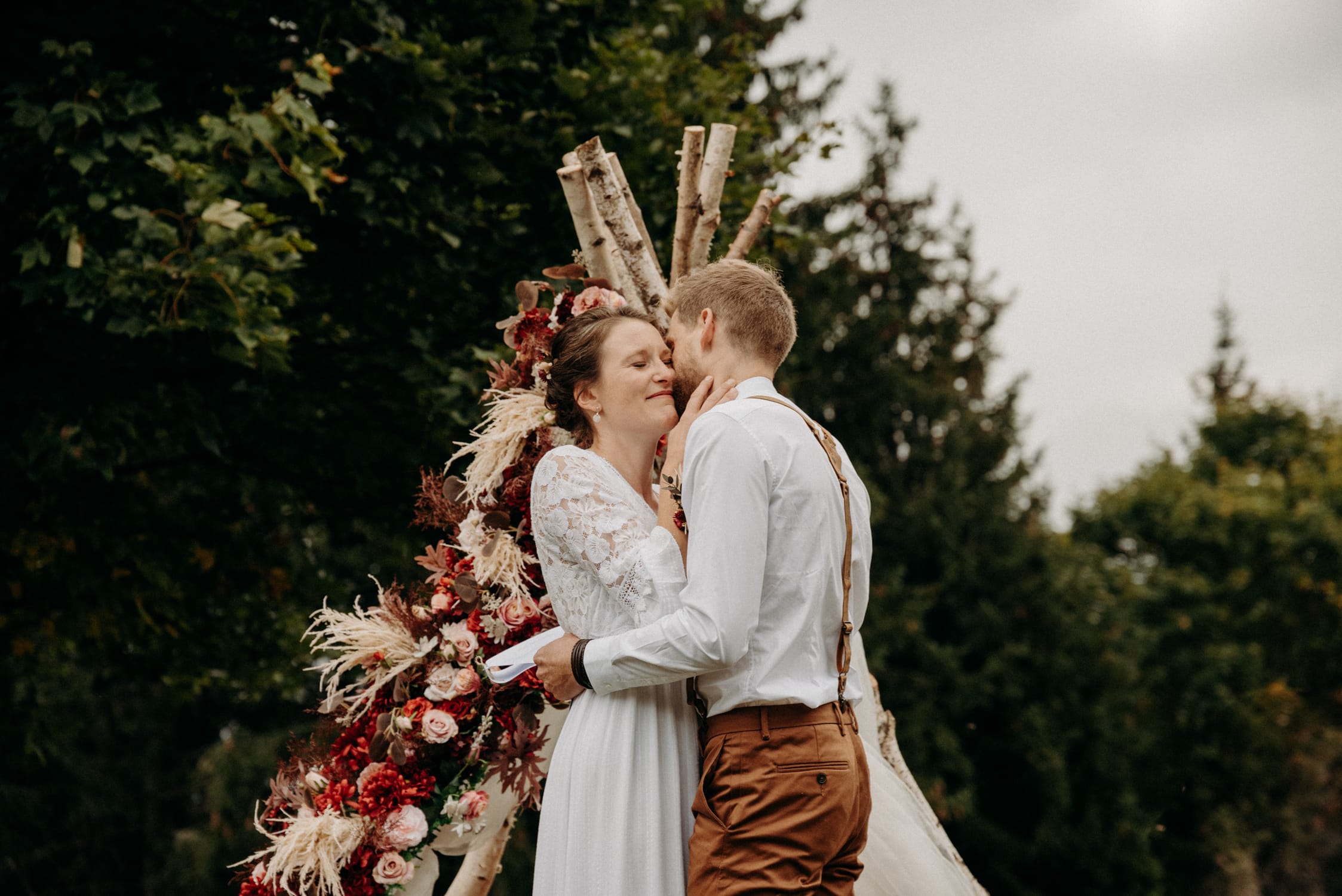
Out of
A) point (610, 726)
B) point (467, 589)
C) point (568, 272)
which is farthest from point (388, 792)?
point (568, 272)

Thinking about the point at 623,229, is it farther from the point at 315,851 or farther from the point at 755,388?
the point at 315,851

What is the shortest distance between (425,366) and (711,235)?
8.42 ft

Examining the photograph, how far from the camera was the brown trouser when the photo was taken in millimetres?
2424

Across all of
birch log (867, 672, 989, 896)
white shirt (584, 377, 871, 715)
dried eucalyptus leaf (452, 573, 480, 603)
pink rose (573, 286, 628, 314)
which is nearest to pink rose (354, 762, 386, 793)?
dried eucalyptus leaf (452, 573, 480, 603)

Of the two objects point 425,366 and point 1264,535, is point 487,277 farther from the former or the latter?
point 1264,535

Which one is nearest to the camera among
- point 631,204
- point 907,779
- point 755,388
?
point 755,388

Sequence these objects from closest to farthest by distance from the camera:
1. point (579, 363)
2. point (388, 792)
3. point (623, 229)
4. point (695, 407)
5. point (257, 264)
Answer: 1. point (695, 407)
2. point (579, 363)
3. point (388, 792)
4. point (623, 229)
5. point (257, 264)

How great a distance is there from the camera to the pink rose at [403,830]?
3.54 m

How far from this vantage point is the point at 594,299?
3.96m

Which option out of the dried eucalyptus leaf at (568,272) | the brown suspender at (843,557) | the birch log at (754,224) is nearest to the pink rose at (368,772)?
the brown suspender at (843,557)

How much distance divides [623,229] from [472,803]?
225 centimetres

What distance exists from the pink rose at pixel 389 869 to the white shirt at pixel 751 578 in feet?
4.34

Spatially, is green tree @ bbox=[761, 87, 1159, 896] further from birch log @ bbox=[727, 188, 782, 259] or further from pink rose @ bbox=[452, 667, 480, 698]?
pink rose @ bbox=[452, 667, 480, 698]

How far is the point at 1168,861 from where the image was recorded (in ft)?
56.0
